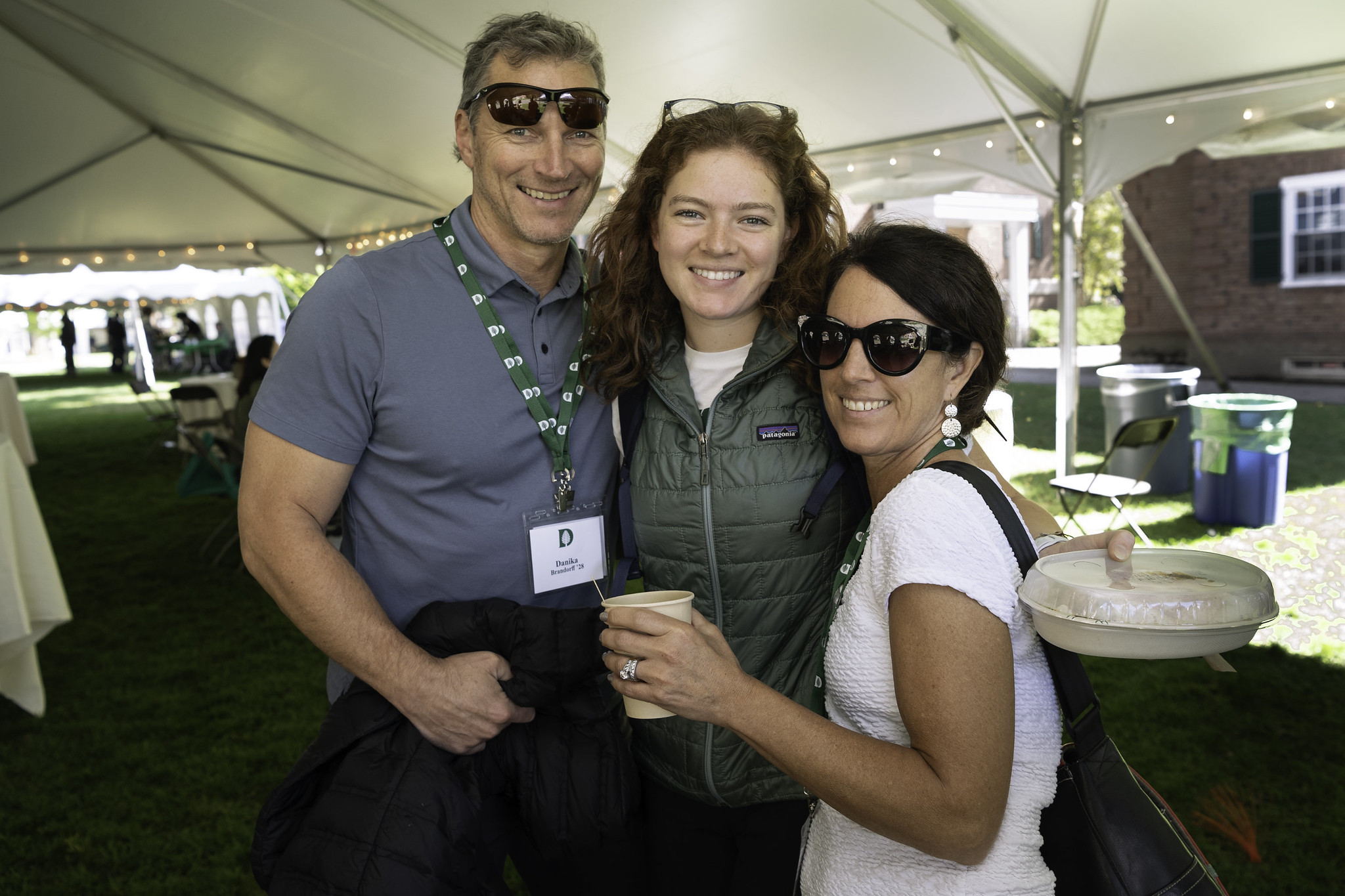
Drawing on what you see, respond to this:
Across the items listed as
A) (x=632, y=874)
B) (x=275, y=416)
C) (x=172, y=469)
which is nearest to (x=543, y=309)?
(x=275, y=416)

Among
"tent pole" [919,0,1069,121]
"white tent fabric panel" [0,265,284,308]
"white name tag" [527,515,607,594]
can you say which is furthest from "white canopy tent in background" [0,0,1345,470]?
"white tent fabric panel" [0,265,284,308]

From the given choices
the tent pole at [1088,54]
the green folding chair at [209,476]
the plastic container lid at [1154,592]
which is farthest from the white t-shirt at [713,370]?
the green folding chair at [209,476]

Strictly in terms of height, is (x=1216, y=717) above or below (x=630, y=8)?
below

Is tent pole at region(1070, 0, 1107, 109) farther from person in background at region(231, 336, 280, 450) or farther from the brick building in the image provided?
the brick building

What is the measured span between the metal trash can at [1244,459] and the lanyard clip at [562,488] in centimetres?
654

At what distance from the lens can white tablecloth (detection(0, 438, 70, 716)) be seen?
4.17 meters

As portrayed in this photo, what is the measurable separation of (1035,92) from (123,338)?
1256 inches

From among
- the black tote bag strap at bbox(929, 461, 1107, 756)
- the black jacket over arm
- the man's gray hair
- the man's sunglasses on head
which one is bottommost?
the black jacket over arm

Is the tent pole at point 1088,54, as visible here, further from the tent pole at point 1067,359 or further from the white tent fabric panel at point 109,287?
the white tent fabric panel at point 109,287

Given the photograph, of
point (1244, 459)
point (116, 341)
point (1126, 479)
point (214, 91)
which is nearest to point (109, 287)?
point (116, 341)

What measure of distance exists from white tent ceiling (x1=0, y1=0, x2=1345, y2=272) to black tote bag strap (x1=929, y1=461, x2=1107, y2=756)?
15.3ft

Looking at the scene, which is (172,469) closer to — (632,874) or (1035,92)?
(1035,92)

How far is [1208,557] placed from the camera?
1.25 m

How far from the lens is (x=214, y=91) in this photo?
25.9 ft
